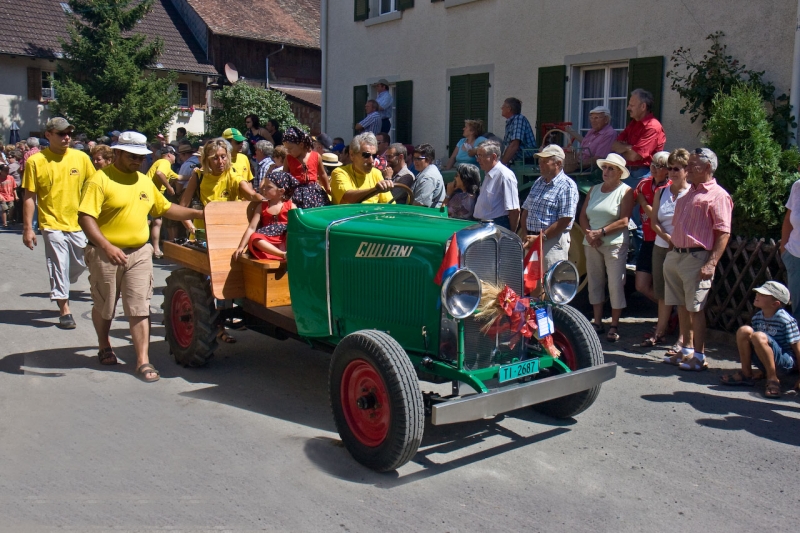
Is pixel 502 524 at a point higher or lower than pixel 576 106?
lower

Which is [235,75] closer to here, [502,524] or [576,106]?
[576,106]

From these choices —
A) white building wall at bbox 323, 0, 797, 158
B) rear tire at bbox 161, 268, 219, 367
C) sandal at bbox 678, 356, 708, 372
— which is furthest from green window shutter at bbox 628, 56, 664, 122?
rear tire at bbox 161, 268, 219, 367

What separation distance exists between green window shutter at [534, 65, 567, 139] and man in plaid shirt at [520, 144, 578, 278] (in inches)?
190

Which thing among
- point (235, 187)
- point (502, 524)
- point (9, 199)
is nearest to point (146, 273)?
point (235, 187)

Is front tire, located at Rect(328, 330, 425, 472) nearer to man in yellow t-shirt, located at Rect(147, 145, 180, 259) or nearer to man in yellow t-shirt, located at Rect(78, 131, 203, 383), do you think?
man in yellow t-shirt, located at Rect(78, 131, 203, 383)

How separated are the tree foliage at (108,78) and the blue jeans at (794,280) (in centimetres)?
2483

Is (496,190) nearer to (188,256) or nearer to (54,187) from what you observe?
(188,256)

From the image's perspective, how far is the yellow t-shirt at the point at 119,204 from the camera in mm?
6461

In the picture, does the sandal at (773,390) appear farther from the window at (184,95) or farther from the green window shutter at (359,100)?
the window at (184,95)

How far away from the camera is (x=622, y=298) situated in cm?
813

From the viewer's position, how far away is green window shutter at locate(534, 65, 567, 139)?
39.8 feet

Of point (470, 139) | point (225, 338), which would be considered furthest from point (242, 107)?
point (225, 338)

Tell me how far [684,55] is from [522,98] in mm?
3191

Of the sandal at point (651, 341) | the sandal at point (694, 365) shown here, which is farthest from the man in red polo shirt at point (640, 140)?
the sandal at point (694, 365)
